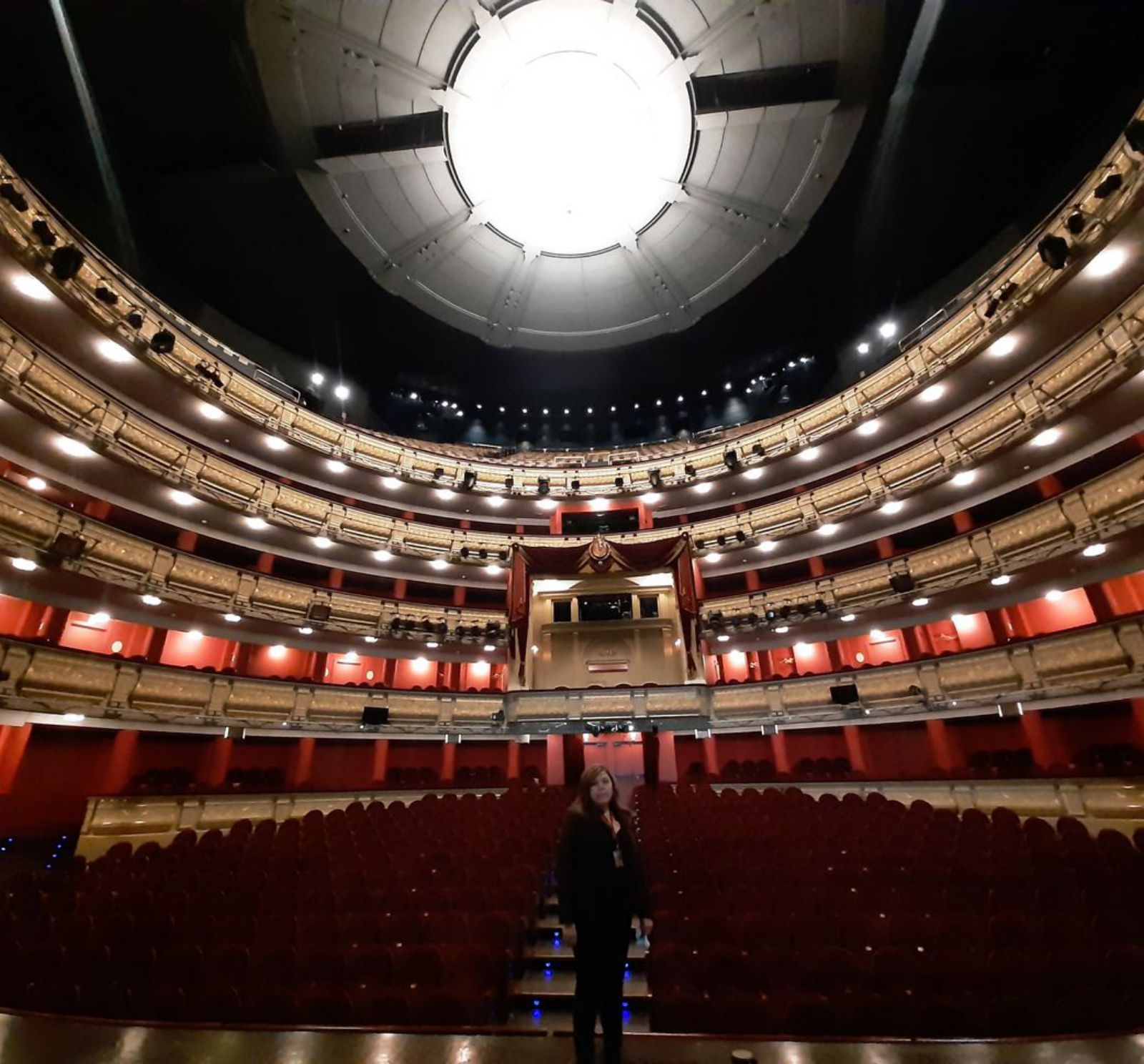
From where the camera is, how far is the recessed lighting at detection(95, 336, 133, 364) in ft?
34.9

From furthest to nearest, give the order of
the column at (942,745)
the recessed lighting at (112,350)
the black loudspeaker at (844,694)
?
the black loudspeaker at (844,694), the recessed lighting at (112,350), the column at (942,745)

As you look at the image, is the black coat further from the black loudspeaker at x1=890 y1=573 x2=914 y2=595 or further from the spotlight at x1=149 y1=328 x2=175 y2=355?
the spotlight at x1=149 y1=328 x2=175 y2=355

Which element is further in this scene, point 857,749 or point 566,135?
point 566,135

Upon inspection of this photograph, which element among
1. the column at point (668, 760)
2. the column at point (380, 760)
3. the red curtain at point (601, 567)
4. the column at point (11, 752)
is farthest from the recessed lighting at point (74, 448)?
the column at point (668, 760)

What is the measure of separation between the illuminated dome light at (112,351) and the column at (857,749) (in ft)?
59.4

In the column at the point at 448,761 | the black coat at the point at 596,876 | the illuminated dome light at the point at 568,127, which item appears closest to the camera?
the black coat at the point at 596,876

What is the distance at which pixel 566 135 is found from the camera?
52.5 ft

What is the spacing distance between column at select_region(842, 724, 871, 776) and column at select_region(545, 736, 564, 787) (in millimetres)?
6878

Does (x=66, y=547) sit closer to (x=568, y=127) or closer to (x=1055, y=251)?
(x=568, y=127)

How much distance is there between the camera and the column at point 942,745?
10.5 meters

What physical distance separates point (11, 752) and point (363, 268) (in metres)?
16.3

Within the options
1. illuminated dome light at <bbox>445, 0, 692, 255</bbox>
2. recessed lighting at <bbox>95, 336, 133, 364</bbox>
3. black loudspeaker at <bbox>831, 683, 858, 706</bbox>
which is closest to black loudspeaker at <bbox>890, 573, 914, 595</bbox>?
black loudspeaker at <bbox>831, 683, 858, 706</bbox>

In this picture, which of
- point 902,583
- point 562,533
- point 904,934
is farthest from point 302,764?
point 902,583

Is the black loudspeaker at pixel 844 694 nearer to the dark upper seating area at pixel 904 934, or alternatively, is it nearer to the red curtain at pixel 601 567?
the red curtain at pixel 601 567
